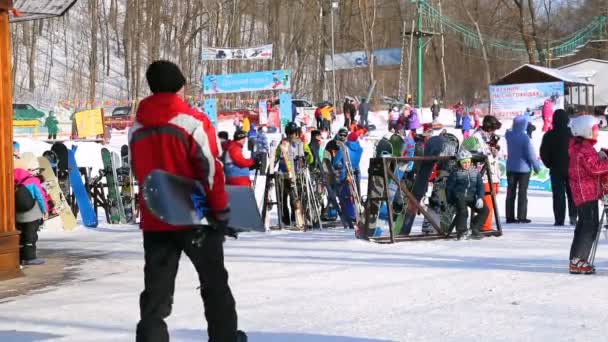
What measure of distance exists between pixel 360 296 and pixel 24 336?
8.71 feet

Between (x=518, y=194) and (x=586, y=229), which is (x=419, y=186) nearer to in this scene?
(x=518, y=194)

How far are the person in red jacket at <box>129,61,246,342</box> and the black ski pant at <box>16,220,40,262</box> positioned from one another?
5664mm

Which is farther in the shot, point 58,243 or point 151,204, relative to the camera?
point 58,243

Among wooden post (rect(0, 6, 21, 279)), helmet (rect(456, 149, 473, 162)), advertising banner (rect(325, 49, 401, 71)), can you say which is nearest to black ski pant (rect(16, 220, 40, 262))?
wooden post (rect(0, 6, 21, 279))

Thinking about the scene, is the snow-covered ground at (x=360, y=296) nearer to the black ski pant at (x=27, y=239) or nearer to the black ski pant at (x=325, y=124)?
the black ski pant at (x=27, y=239)

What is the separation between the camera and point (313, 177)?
46.8ft

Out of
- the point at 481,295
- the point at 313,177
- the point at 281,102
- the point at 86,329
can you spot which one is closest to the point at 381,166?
the point at 313,177

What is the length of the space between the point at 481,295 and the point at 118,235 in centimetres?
768

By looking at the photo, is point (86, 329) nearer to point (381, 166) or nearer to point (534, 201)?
point (381, 166)

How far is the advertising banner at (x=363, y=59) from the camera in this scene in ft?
181

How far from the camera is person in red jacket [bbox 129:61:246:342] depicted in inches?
188

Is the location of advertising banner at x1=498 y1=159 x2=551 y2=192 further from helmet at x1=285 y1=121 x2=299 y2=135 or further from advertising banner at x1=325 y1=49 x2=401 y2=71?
advertising banner at x1=325 y1=49 x2=401 y2=71

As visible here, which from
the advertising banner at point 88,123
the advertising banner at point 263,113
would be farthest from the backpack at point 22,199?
the advertising banner at point 263,113

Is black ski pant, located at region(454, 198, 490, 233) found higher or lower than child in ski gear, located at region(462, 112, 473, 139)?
lower
